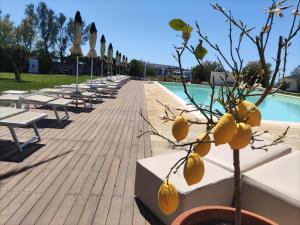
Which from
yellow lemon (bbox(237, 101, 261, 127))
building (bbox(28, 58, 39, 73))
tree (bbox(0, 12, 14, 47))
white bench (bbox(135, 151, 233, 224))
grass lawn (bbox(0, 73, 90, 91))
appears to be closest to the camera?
yellow lemon (bbox(237, 101, 261, 127))

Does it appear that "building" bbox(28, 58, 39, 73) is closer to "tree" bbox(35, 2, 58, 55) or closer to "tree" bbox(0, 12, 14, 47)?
"tree" bbox(35, 2, 58, 55)

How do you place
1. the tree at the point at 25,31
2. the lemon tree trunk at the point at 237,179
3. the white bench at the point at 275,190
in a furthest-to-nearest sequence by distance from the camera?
1. the tree at the point at 25,31
2. the white bench at the point at 275,190
3. the lemon tree trunk at the point at 237,179

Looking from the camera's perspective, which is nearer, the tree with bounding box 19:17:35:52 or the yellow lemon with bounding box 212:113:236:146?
the yellow lemon with bounding box 212:113:236:146

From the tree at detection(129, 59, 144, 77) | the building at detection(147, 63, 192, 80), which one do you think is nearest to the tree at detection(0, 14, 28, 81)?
the building at detection(147, 63, 192, 80)

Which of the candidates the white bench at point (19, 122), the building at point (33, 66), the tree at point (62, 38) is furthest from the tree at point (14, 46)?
the tree at point (62, 38)

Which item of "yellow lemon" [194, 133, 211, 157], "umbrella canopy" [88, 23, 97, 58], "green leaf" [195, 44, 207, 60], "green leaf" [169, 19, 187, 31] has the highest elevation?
"umbrella canopy" [88, 23, 97, 58]

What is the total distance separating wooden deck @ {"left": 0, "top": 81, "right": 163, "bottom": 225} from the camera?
2834 millimetres

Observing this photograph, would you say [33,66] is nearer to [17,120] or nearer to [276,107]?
[276,107]

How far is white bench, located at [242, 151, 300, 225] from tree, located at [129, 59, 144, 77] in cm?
4550

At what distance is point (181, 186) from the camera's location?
2566 millimetres

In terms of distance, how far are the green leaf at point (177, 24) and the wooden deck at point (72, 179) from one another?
223cm

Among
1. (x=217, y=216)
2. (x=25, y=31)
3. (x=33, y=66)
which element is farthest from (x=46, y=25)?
(x=217, y=216)

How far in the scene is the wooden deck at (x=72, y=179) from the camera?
2.83m

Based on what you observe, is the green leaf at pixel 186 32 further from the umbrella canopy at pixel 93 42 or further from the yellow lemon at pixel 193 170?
the umbrella canopy at pixel 93 42
